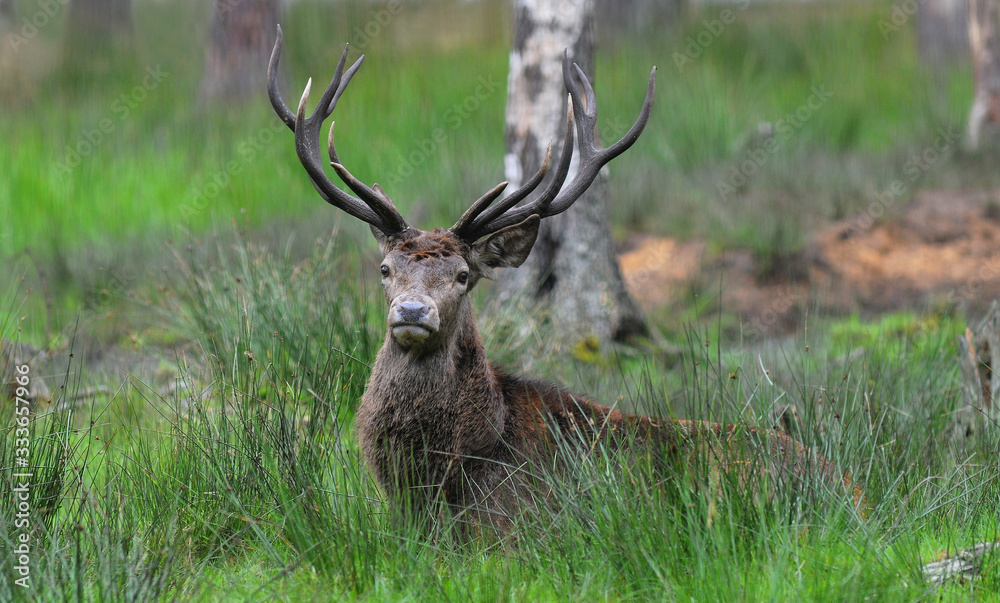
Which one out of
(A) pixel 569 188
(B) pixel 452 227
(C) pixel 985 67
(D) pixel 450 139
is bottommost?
(B) pixel 452 227

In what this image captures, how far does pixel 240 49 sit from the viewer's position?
13453 mm

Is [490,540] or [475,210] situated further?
[475,210]

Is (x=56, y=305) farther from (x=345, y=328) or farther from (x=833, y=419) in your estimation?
(x=833, y=419)

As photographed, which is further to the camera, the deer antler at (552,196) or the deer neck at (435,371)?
the deer antler at (552,196)

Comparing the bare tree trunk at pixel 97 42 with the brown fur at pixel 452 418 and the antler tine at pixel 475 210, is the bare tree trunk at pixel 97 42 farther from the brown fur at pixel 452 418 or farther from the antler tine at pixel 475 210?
the brown fur at pixel 452 418

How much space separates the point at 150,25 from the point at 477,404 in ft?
63.7

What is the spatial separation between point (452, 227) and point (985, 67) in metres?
8.77

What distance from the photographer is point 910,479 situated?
14.3 feet

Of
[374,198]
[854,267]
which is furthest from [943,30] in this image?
[374,198]

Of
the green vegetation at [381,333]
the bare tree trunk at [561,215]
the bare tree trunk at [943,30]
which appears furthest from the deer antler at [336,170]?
the bare tree trunk at [943,30]

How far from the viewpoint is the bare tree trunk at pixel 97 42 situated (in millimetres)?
14203

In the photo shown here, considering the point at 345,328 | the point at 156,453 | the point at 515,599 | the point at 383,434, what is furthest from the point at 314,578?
the point at 345,328

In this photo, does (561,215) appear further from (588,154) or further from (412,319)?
(412,319)

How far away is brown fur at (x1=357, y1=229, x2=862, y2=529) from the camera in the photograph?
431cm
